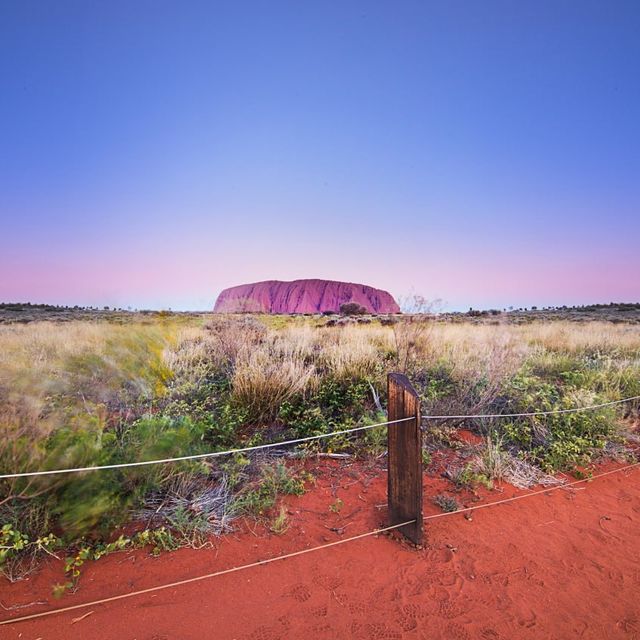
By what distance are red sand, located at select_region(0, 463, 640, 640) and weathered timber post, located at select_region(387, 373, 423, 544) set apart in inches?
9.1

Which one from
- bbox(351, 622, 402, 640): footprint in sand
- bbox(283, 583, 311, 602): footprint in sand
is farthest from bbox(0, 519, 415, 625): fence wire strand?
bbox(351, 622, 402, 640): footprint in sand

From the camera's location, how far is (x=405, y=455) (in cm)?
289

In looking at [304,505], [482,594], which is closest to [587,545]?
[482,594]

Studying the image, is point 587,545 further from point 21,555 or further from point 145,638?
point 21,555

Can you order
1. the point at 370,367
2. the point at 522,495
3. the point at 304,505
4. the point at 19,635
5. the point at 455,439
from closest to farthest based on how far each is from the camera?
the point at 19,635, the point at 304,505, the point at 522,495, the point at 455,439, the point at 370,367

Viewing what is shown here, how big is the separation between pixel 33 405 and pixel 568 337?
1171 centimetres

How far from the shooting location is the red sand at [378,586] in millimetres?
2234

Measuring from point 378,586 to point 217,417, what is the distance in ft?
9.43

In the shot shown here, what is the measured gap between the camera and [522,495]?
3795 millimetres

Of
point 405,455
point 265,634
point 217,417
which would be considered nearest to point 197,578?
point 265,634

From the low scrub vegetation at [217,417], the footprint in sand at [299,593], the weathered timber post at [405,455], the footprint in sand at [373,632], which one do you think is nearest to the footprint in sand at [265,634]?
the footprint in sand at [299,593]

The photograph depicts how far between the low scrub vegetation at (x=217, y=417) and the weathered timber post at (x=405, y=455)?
978 mm

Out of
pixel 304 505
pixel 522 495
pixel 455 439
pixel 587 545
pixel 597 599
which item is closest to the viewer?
pixel 597 599

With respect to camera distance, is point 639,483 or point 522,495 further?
point 639,483
